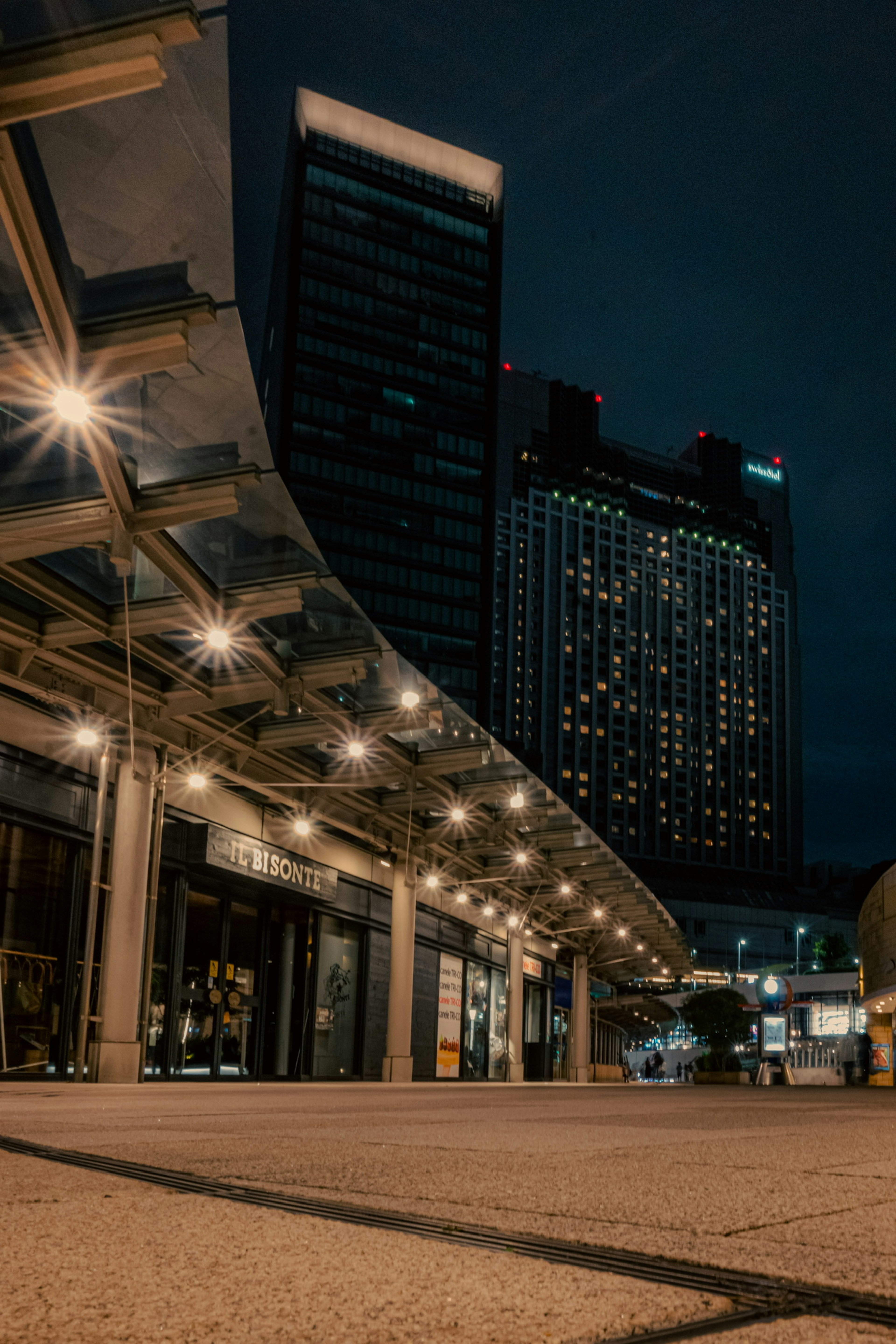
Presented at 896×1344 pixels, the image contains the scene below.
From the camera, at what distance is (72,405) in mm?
9258

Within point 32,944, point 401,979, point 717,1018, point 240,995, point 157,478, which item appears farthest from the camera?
point 717,1018

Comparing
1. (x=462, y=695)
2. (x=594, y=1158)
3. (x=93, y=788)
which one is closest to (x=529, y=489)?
(x=462, y=695)

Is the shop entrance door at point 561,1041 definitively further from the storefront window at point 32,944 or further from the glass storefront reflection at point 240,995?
the storefront window at point 32,944

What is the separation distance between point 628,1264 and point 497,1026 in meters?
36.2

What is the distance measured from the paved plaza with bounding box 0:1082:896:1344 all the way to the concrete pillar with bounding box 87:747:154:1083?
1027 centimetres

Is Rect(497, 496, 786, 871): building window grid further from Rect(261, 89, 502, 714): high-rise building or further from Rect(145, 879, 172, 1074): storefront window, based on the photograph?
Rect(145, 879, 172, 1074): storefront window

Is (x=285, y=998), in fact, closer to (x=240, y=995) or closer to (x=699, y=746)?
(x=240, y=995)

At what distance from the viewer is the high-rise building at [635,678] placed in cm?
17738

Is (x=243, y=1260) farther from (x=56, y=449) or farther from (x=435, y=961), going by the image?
(x=435, y=961)

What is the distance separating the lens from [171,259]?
8891mm

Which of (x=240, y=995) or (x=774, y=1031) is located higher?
(x=240, y=995)

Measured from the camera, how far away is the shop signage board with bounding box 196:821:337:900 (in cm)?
2056

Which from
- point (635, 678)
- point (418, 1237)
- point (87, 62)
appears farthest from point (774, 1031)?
point (635, 678)

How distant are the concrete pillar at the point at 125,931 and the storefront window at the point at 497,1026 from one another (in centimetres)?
1990
